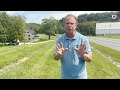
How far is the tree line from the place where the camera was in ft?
13.0

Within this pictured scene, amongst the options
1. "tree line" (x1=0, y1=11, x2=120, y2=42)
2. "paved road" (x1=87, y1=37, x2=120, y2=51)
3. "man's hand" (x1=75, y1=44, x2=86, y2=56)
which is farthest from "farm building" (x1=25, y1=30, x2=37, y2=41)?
"man's hand" (x1=75, y1=44, x2=86, y2=56)

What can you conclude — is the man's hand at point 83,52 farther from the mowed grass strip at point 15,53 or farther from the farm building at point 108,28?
the mowed grass strip at point 15,53

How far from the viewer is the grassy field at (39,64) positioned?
4.05 meters

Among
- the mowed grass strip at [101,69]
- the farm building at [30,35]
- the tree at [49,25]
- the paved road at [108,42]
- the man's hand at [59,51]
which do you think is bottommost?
the mowed grass strip at [101,69]

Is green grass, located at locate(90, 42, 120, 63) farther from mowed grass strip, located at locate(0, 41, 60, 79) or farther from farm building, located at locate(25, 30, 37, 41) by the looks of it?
farm building, located at locate(25, 30, 37, 41)

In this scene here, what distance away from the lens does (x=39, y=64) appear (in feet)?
14.1

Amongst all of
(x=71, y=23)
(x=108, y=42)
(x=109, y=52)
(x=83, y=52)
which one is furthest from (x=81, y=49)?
(x=109, y=52)

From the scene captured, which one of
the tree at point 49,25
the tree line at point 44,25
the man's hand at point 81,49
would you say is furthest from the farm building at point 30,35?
the man's hand at point 81,49

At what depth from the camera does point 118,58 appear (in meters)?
4.53

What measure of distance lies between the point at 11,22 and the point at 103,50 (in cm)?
155

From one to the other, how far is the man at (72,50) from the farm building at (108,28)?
917 mm
